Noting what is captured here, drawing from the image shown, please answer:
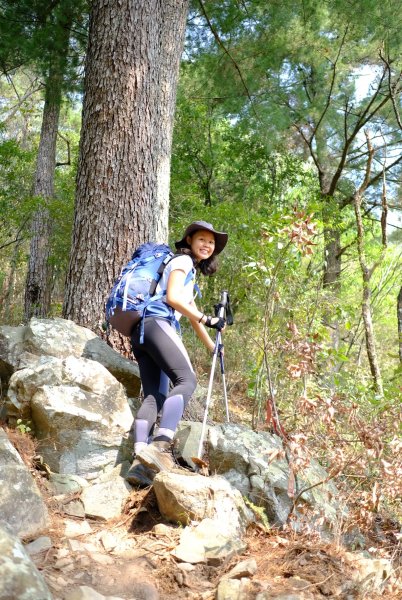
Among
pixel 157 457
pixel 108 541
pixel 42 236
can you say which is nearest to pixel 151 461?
pixel 157 457

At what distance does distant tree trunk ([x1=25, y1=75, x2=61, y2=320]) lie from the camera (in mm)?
10070

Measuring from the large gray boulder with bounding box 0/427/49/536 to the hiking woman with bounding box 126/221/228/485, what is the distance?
603 millimetres

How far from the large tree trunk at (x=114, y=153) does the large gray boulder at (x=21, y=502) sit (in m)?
1.84

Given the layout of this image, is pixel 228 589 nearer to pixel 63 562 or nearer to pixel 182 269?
pixel 63 562

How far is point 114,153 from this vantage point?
5.00 metres

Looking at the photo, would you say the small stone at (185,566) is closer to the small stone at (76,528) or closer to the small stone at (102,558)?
the small stone at (102,558)

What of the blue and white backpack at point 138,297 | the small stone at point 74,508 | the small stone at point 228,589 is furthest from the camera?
the blue and white backpack at point 138,297

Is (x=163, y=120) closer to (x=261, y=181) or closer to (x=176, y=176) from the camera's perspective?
(x=176, y=176)

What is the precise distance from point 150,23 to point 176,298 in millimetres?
2962

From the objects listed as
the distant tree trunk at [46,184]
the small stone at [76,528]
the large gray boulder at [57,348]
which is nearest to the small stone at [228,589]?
the small stone at [76,528]

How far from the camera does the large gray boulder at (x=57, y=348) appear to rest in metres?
4.25

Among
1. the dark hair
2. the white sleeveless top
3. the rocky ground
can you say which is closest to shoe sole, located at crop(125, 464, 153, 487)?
the rocky ground

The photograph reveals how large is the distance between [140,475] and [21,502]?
0.73m

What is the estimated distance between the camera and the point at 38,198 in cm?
973
